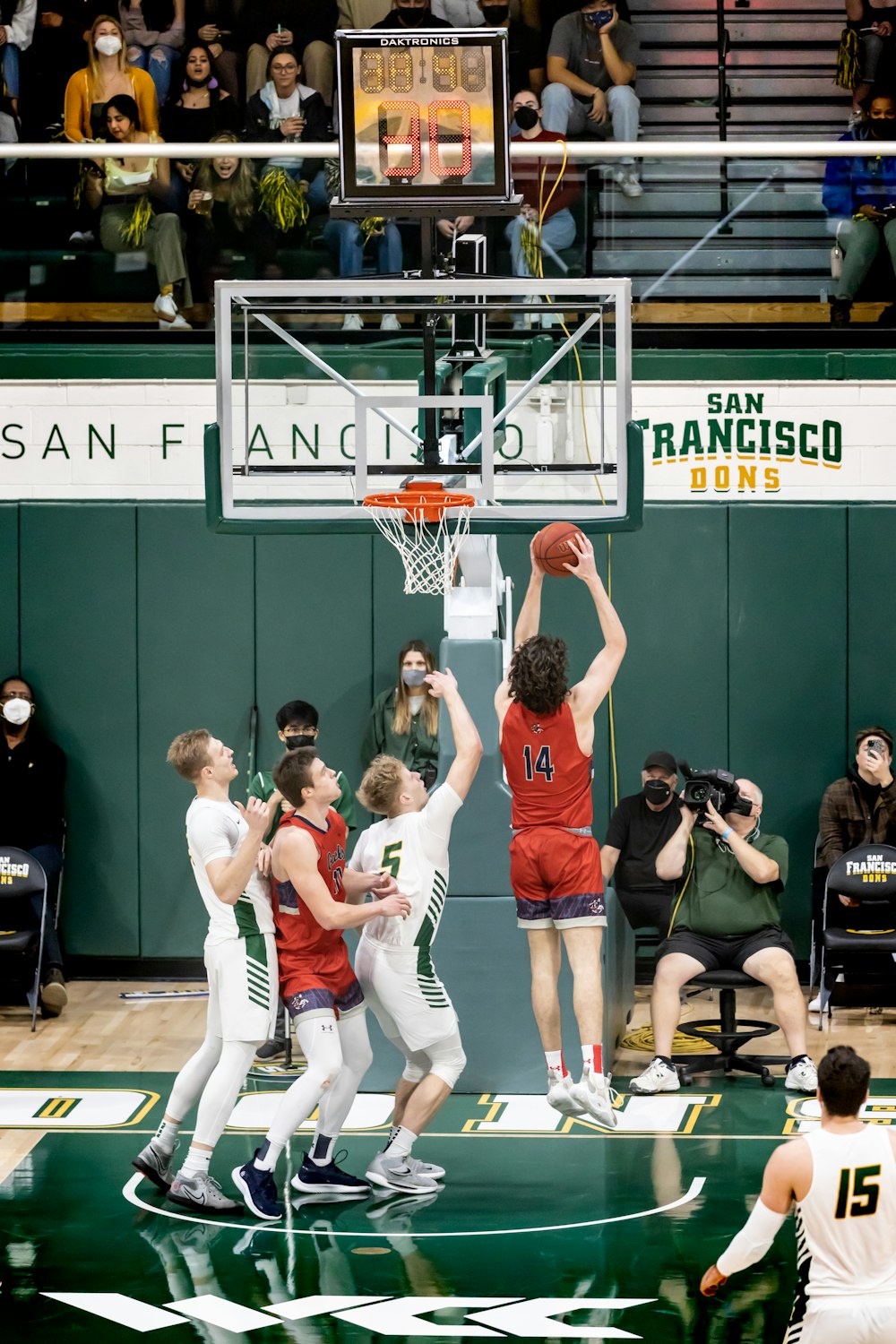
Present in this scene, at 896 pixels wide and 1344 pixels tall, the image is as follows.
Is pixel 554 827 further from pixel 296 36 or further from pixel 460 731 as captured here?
pixel 296 36

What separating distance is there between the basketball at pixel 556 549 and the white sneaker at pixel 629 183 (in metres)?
4.56

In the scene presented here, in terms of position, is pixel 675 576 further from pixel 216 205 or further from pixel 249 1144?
pixel 249 1144

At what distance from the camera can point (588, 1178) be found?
8273 mm

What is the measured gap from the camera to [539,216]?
1116 centimetres

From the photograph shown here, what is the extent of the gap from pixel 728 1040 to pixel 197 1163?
3.15 metres

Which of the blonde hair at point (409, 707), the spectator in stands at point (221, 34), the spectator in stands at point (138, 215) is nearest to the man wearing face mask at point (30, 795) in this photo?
the blonde hair at point (409, 707)

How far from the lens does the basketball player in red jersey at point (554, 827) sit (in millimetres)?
7621

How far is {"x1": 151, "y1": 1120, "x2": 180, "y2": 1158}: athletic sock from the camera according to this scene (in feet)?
26.1

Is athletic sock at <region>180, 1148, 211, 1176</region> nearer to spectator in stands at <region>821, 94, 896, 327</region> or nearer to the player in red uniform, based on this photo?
the player in red uniform

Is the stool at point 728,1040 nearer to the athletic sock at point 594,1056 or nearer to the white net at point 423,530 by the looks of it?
the athletic sock at point 594,1056

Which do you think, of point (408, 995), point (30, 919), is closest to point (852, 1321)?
→ point (408, 995)

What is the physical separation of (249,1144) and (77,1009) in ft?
9.71

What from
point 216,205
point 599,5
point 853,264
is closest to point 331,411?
point 216,205

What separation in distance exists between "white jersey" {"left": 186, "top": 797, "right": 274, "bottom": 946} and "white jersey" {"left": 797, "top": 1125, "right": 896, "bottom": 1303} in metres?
3.12
